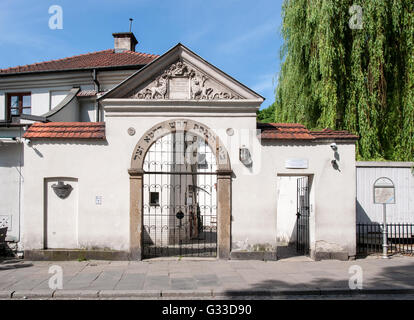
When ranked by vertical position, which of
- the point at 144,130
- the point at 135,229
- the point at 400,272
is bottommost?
the point at 400,272

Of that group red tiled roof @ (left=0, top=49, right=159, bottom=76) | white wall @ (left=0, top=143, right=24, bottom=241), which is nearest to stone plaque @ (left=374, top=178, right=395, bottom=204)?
red tiled roof @ (left=0, top=49, right=159, bottom=76)

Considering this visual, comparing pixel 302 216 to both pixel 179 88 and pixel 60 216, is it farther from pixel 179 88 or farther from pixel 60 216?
pixel 60 216

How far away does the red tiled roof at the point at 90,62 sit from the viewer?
624 inches

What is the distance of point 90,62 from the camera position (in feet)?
54.3

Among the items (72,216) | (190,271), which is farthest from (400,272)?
(72,216)

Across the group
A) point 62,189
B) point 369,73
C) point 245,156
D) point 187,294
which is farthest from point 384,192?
point 62,189

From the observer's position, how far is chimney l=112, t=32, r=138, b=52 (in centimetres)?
1930

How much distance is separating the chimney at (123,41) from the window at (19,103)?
217 inches

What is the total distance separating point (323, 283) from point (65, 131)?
7.77m

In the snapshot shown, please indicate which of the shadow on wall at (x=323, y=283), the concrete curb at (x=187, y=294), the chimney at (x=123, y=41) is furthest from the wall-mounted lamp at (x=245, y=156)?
the chimney at (x=123, y=41)
